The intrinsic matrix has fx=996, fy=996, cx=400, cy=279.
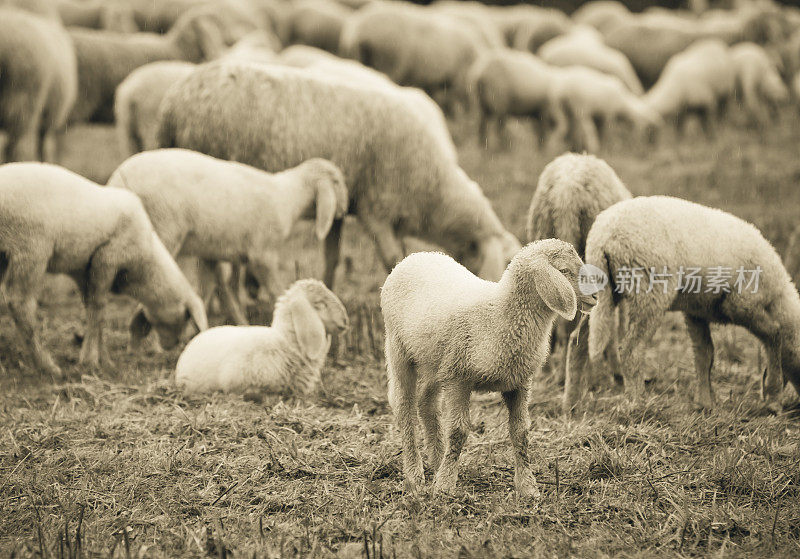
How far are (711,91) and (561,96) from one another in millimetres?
3081

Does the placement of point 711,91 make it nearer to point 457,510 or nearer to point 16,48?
point 16,48

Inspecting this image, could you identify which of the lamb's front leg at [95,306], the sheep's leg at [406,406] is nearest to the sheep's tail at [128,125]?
the lamb's front leg at [95,306]

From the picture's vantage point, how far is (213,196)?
654 centimetres

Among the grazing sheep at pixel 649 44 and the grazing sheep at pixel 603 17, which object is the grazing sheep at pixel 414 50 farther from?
the grazing sheep at pixel 603 17

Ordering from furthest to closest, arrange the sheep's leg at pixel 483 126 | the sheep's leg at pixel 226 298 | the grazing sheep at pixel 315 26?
the grazing sheep at pixel 315 26 → the sheep's leg at pixel 483 126 → the sheep's leg at pixel 226 298

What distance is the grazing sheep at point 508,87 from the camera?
1360cm

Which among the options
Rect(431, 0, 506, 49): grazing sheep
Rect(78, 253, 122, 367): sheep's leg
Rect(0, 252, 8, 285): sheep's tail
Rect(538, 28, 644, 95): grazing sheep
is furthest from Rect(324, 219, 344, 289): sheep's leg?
Rect(431, 0, 506, 49): grazing sheep

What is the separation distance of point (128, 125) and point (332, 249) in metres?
3.04

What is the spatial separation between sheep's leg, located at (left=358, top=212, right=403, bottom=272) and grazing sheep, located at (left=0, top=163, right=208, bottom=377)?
1.72 metres

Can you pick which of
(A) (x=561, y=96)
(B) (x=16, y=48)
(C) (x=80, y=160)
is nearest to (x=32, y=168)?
(B) (x=16, y=48)

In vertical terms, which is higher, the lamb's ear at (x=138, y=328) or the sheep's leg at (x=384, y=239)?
the sheep's leg at (x=384, y=239)

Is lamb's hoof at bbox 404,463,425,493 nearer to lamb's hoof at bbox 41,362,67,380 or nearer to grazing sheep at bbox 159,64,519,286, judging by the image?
lamb's hoof at bbox 41,362,67,380

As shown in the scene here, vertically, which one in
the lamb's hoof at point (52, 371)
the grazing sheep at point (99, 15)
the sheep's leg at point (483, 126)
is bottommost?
the sheep's leg at point (483, 126)

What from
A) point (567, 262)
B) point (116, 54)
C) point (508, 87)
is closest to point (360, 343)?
point (567, 262)
